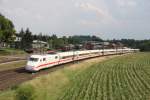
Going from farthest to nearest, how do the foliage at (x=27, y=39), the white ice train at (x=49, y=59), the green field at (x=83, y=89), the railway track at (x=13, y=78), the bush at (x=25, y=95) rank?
1. the foliage at (x=27, y=39)
2. the white ice train at (x=49, y=59)
3. the railway track at (x=13, y=78)
4. the green field at (x=83, y=89)
5. the bush at (x=25, y=95)

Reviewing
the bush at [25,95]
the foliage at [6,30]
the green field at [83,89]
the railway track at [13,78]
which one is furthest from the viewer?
the foliage at [6,30]

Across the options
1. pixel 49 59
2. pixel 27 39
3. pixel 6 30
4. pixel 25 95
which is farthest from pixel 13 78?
pixel 27 39

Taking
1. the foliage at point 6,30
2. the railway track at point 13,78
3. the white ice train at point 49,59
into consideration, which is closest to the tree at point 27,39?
the foliage at point 6,30

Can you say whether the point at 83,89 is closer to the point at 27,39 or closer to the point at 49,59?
the point at 49,59

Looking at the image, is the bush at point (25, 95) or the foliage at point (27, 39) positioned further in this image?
the foliage at point (27, 39)

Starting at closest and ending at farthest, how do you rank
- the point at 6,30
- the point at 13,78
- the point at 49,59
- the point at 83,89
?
1. the point at 83,89
2. the point at 13,78
3. the point at 49,59
4. the point at 6,30

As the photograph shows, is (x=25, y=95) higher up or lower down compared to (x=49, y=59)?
lower down

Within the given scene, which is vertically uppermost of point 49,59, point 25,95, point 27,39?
point 27,39

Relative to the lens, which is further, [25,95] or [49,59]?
[49,59]

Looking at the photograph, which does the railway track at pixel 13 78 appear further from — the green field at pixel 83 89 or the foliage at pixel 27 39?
the foliage at pixel 27 39

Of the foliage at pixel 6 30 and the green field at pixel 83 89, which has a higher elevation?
the foliage at pixel 6 30

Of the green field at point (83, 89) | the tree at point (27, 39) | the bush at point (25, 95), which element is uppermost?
the tree at point (27, 39)

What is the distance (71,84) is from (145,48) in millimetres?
165385

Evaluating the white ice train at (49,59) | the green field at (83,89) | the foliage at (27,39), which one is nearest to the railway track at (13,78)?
the white ice train at (49,59)
